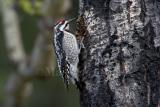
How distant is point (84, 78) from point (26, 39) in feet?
44.9

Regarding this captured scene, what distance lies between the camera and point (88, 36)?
5691 mm

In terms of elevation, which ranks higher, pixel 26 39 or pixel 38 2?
pixel 38 2

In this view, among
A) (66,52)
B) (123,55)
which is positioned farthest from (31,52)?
(123,55)

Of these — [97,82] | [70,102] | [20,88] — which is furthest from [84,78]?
[70,102]

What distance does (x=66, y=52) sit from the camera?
23.0 feet

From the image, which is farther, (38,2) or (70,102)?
(70,102)

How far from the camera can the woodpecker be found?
21.1 feet

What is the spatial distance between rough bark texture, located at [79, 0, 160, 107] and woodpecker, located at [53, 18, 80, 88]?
0.67 metres

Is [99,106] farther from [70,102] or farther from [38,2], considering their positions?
[70,102]

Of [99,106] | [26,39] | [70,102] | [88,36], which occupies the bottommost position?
[70,102]

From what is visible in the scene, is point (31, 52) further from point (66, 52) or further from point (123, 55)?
point (123, 55)

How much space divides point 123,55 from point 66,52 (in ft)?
5.91

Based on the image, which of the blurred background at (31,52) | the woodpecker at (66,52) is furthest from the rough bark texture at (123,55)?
the blurred background at (31,52)

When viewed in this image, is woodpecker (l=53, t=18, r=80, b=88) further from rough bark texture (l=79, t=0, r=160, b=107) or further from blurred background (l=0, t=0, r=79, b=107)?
blurred background (l=0, t=0, r=79, b=107)
